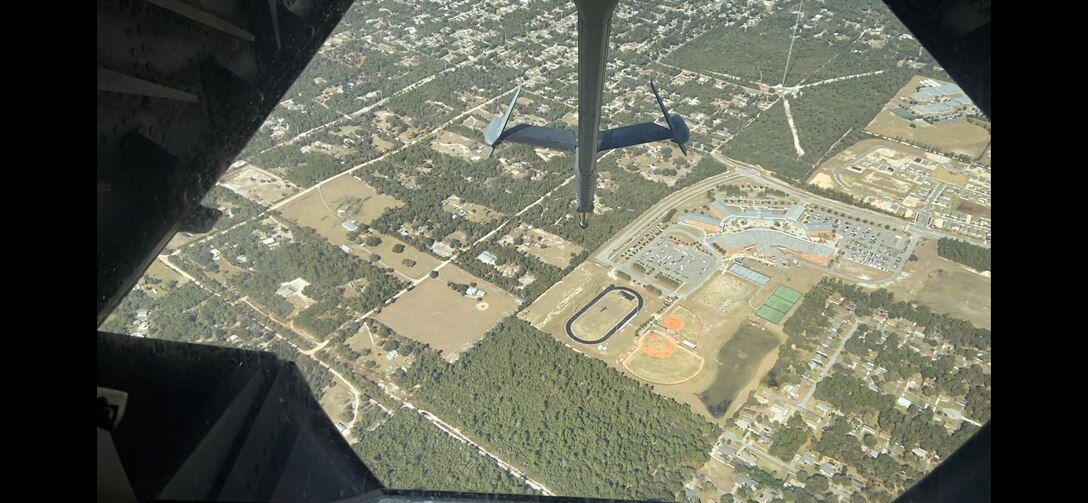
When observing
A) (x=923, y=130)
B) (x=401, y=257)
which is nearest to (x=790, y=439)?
(x=401, y=257)

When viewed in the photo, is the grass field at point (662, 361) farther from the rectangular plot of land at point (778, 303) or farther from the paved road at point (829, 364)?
the rectangular plot of land at point (778, 303)

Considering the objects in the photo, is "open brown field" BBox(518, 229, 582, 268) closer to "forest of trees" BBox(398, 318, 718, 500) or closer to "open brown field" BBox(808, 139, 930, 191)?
"forest of trees" BBox(398, 318, 718, 500)

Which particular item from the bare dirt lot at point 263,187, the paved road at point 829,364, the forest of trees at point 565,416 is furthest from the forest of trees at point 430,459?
the bare dirt lot at point 263,187

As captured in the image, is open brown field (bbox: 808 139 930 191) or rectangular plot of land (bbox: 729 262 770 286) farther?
open brown field (bbox: 808 139 930 191)

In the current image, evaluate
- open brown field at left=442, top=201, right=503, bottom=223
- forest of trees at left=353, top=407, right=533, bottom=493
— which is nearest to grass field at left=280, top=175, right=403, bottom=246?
open brown field at left=442, top=201, right=503, bottom=223

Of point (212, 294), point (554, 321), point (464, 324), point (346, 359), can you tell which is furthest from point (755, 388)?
point (212, 294)

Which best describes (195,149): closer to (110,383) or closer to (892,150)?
(110,383)
